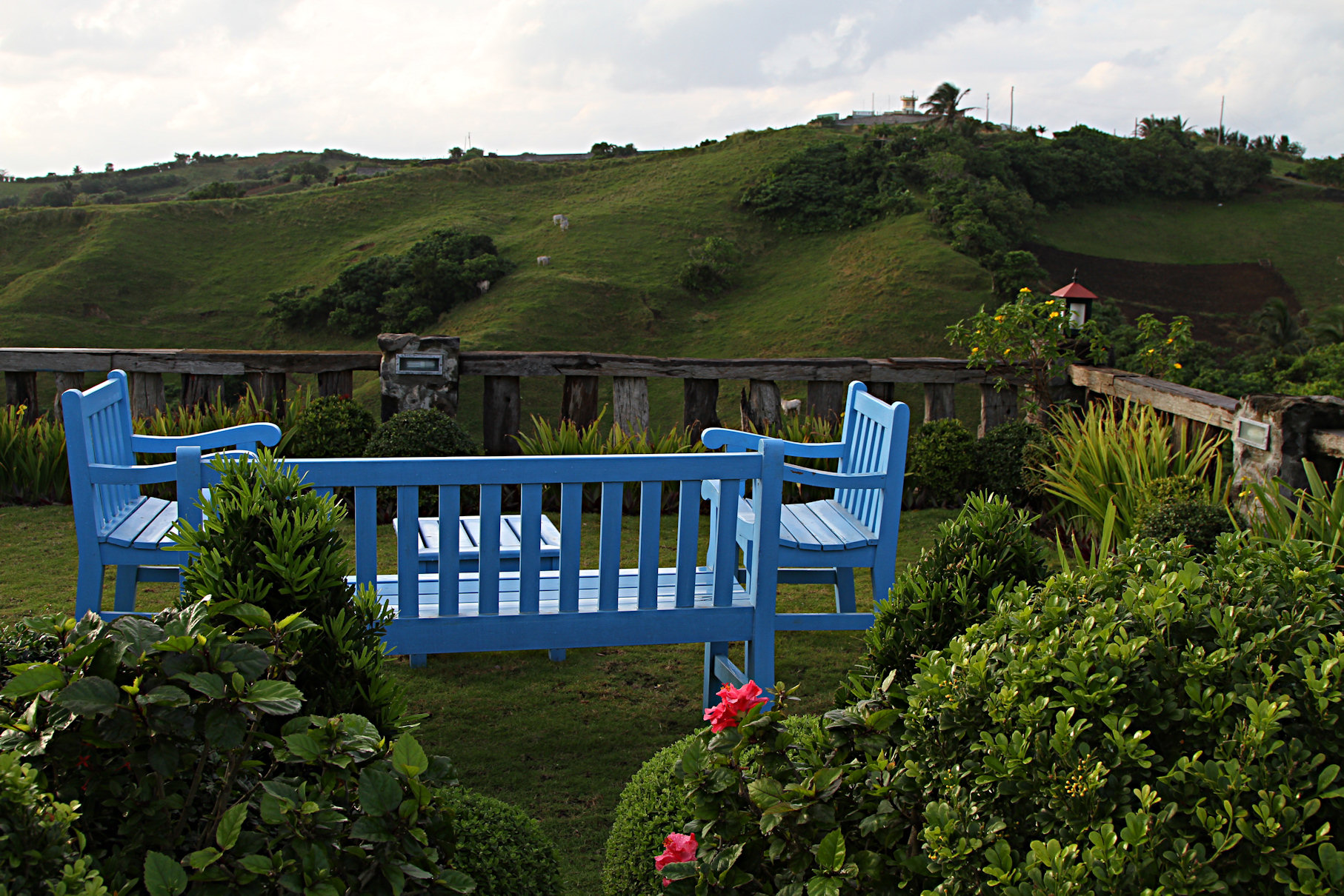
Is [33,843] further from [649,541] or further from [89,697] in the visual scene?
[649,541]

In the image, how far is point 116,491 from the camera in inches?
134

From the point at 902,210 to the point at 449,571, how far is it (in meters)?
37.9

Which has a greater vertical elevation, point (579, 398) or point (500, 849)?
point (579, 398)

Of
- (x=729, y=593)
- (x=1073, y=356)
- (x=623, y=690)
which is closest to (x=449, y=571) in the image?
(x=729, y=593)

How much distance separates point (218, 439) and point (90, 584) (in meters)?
0.69

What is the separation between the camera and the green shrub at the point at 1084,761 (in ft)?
3.78

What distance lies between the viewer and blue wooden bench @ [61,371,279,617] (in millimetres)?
2871

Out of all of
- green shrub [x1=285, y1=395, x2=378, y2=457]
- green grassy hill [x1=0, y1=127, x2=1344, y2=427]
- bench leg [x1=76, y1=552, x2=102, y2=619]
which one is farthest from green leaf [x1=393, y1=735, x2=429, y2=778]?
green grassy hill [x1=0, y1=127, x2=1344, y2=427]

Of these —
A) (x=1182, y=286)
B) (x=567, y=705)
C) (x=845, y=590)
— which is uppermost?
(x=1182, y=286)

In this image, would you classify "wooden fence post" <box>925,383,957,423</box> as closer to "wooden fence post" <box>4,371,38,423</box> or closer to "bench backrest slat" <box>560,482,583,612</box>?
"bench backrest slat" <box>560,482,583,612</box>

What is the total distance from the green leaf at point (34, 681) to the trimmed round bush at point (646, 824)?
99cm

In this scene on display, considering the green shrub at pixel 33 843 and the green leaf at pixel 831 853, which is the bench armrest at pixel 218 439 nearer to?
the green shrub at pixel 33 843

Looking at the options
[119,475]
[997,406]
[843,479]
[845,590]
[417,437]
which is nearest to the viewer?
[119,475]

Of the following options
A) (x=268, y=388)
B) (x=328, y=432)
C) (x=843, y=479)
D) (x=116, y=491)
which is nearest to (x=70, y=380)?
(x=268, y=388)
